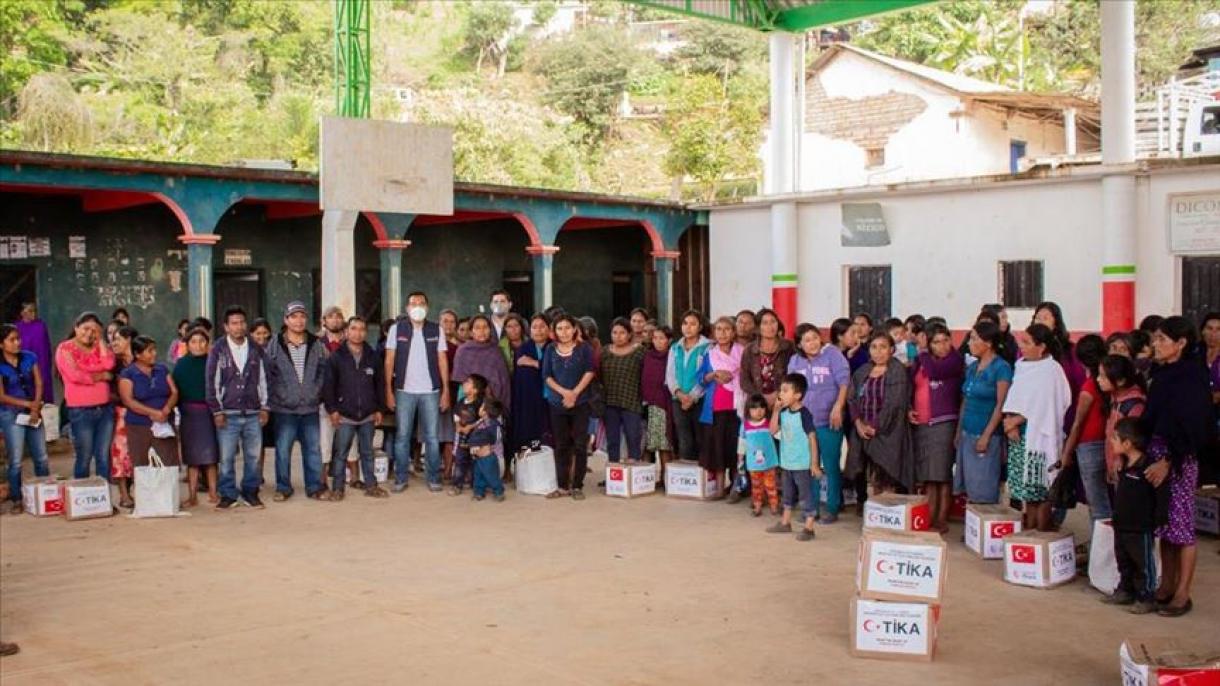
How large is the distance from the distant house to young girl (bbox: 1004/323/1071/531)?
2541 cm

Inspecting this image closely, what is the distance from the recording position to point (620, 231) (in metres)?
24.9

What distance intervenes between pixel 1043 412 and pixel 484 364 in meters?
4.95

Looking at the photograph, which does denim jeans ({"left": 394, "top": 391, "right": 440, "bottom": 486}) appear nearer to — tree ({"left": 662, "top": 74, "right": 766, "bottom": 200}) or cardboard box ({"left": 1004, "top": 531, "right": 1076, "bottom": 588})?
cardboard box ({"left": 1004, "top": 531, "right": 1076, "bottom": 588})

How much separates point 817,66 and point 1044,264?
72.4 ft

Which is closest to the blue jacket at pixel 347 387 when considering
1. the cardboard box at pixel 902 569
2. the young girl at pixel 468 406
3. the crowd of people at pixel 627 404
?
the crowd of people at pixel 627 404

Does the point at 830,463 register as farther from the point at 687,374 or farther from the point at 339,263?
the point at 339,263

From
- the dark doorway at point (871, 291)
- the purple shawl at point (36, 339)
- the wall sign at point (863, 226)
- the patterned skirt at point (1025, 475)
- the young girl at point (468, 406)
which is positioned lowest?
the patterned skirt at point (1025, 475)

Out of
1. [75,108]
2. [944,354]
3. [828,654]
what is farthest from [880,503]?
[75,108]

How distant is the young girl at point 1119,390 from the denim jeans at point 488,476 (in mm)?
5281

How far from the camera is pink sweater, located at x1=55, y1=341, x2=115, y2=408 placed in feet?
32.8

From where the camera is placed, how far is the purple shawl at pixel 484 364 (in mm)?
10906

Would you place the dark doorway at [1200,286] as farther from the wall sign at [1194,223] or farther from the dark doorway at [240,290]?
the dark doorway at [240,290]

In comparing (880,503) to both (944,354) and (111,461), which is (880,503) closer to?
(944,354)

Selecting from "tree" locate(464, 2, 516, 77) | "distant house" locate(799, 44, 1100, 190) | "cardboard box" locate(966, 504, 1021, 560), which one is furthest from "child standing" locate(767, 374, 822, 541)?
"tree" locate(464, 2, 516, 77)
